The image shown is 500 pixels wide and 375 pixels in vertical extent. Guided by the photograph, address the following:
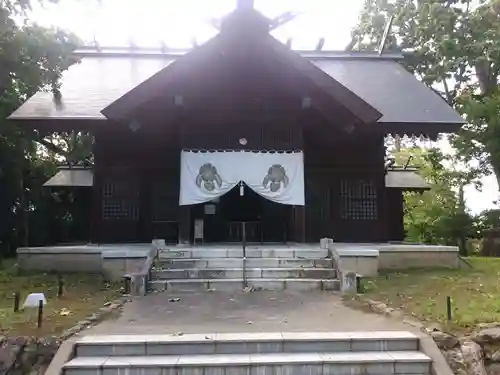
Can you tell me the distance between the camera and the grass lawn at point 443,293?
6.13 meters

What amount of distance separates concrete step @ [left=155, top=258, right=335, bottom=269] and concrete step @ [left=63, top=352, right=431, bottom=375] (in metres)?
4.35

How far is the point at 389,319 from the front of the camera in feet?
20.8

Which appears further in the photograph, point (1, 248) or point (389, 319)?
point (1, 248)

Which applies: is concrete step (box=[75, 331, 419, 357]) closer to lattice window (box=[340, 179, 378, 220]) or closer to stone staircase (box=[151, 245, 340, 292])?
stone staircase (box=[151, 245, 340, 292])

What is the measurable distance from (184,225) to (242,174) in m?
1.86

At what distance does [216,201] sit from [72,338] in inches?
306

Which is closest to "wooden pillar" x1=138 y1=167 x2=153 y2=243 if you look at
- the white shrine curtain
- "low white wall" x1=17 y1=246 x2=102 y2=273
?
the white shrine curtain

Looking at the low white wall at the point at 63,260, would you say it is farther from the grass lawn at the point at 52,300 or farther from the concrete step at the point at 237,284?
the concrete step at the point at 237,284

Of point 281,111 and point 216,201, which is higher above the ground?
A: point 281,111

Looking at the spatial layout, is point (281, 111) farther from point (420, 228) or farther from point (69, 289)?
point (420, 228)

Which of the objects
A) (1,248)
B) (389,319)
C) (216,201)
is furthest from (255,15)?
(1,248)

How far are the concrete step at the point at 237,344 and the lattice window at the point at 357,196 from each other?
755 cm

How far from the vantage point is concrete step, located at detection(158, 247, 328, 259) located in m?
9.91

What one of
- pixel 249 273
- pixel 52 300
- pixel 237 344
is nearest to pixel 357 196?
pixel 249 273
